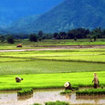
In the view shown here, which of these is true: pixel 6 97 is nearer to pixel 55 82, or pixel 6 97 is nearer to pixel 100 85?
pixel 55 82

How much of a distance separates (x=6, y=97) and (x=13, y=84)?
388 cm

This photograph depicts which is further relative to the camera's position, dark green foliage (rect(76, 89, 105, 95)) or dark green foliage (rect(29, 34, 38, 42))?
dark green foliage (rect(29, 34, 38, 42))

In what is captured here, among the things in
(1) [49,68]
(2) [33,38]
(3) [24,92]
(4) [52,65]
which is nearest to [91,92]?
(3) [24,92]

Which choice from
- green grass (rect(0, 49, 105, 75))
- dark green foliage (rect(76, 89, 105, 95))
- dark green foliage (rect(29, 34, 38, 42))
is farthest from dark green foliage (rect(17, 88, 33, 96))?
dark green foliage (rect(29, 34, 38, 42))

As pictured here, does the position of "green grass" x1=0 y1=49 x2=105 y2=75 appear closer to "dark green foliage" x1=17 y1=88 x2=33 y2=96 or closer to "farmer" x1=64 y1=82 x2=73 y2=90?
"farmer" x1=64 y1=82 x2=73 y2=90

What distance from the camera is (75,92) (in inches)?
898

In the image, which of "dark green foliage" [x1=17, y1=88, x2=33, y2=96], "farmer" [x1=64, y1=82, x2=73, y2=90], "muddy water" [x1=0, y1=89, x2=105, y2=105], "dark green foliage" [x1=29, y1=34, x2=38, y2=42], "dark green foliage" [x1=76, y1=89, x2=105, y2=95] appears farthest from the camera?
"dark green foliage" [x1=29, y1=34, x2=38, y2=42]

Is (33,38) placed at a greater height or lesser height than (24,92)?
greater

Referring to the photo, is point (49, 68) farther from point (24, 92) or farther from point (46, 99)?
point (46, 99)

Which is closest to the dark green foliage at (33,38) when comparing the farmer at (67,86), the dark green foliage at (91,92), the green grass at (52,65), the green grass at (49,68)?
the green grass at (52,65)

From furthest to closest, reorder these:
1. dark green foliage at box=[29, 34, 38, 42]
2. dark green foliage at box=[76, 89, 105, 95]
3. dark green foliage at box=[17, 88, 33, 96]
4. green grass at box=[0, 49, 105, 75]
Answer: dark green foliage at box=[29, 34, 38, 42] < green grass at box=[0, 49, 105, 75] < dark green foliage at box=[17, 88, 33, 96] < dark green foliage at box=[76, 89, 105, 95]

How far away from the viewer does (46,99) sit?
69.5ft

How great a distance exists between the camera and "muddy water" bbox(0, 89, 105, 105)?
2017cm

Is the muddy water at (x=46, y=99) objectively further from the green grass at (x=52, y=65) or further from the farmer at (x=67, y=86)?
the green grass at (x=52, y=65)
